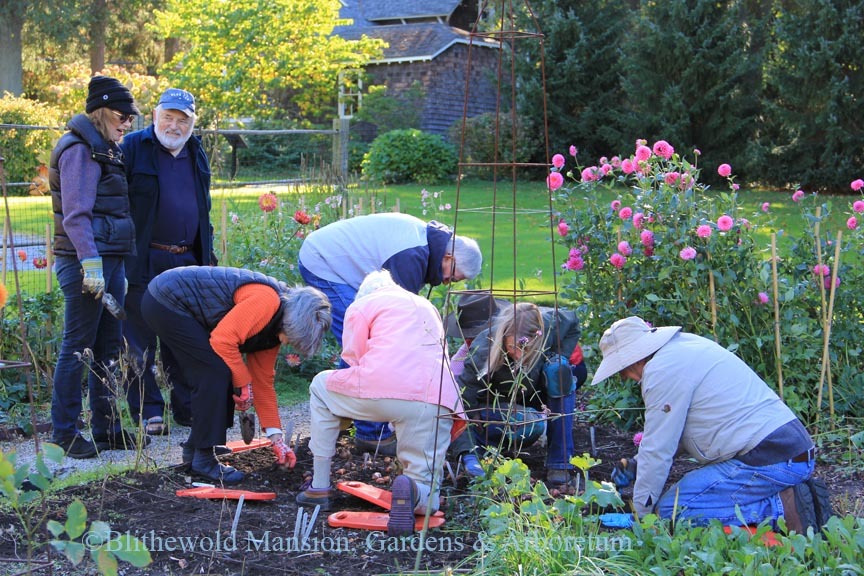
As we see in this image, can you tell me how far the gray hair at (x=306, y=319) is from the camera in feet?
12.9

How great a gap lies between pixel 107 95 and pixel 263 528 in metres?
2.20

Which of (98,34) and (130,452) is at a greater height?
(98,34)

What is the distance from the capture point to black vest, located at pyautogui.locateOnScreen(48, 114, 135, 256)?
4.50 m

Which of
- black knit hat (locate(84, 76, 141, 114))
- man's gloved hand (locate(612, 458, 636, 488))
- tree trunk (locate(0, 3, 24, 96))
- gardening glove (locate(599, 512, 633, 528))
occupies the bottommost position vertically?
gardening glove (locate(599, 512, 633, 528))

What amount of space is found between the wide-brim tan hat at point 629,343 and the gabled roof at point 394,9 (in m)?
27.5

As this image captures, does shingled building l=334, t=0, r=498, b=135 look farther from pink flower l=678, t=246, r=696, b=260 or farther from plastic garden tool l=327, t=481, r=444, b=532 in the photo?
plastic garden tool l=327, t=481, r=444, b=532

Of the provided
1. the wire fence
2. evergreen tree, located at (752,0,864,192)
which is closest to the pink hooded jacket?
the wire fence

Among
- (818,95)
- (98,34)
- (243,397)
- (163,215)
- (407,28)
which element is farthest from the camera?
(98,34)

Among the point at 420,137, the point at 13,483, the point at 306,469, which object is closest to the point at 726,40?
the point at 420,137

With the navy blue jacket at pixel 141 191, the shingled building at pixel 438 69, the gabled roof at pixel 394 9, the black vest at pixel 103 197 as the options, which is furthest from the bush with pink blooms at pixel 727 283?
the gabled roof at pixel 394 9

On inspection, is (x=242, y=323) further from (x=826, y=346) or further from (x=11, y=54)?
(x=11, y=54)

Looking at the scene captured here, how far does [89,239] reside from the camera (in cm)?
440

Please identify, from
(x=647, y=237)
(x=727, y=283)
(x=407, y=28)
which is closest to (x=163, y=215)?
(x=647, y=237)

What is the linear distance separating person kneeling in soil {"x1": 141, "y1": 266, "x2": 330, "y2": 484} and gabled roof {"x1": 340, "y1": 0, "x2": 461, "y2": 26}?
2671 cm
